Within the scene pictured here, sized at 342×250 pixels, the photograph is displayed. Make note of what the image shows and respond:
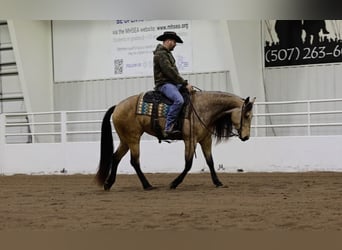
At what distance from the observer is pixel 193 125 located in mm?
6906

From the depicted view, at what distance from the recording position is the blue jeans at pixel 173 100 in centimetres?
673

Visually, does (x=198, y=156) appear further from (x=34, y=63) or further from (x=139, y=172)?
(x=34, y=63)

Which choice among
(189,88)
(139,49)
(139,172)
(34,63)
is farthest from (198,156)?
(34,63)

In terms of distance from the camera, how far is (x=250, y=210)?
195 inches

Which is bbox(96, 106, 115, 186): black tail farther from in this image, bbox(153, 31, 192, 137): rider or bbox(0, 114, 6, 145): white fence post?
bbox(0, 114, 6, 145): white fence post

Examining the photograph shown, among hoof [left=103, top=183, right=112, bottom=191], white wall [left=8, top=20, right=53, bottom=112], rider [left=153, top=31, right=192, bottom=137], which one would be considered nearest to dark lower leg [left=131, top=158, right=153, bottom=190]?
hoof [left=103, top=183, right=112, bottom=191]

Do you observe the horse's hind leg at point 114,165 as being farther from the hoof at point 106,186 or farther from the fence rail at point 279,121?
the fence rail at point 279,121

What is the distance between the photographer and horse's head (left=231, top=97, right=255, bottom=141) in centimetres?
692

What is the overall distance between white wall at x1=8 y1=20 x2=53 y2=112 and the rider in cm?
1018

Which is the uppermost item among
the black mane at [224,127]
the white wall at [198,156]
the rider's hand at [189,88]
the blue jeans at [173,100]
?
the rider's hand at [189,88]

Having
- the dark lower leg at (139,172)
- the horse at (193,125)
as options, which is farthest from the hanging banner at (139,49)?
the dark lower leg at (139,172)

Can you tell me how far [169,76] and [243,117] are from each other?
3.46ft

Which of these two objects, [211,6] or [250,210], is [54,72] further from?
[211,6]

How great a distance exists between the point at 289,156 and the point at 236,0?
10.5 m
